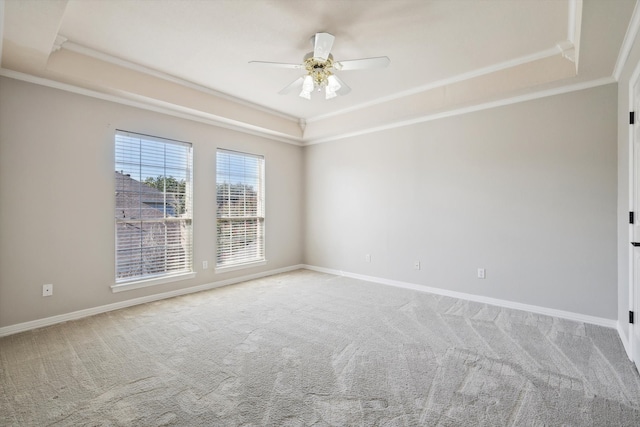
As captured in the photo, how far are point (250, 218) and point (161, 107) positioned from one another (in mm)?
2144

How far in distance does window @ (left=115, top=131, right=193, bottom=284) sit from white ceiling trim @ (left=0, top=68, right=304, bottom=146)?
388 millimetres

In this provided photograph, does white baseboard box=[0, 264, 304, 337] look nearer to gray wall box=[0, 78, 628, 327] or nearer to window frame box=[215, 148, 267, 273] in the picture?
gray wall box=[0, 78, 628, 327]

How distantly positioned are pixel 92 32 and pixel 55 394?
9.80 ft

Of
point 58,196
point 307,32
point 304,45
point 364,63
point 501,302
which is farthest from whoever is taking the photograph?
point 501,302

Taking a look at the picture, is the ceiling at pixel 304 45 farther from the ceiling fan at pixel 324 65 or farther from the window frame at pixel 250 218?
the window frame at pixel 250 218

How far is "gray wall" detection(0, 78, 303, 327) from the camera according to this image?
3016 mm

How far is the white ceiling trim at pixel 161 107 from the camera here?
3109 millimetres

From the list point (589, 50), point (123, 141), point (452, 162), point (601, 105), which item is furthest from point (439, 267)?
point (123, 141)

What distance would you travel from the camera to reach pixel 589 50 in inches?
102

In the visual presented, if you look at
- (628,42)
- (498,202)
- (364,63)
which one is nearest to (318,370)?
(364,63)

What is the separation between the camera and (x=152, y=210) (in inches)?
159

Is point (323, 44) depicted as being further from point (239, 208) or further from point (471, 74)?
point (239, 208)

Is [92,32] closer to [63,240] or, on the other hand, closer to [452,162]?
[63,240]

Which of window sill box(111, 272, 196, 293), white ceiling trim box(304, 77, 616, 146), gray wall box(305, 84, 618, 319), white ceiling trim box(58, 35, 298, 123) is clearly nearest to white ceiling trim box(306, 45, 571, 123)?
white ceiling trim box(304, 77, 616, 146)
